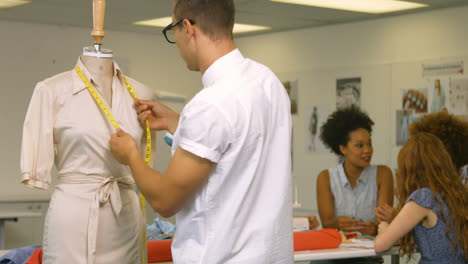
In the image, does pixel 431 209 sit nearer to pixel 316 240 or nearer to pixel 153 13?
pixel 316 240

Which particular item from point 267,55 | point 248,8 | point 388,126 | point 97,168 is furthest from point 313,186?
point 97,168

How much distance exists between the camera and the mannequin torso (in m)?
2.44

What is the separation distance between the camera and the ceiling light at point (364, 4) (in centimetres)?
561

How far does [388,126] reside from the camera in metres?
6.32

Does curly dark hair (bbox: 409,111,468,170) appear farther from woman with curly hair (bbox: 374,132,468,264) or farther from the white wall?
the white wall

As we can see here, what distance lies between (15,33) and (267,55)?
8.07 feet

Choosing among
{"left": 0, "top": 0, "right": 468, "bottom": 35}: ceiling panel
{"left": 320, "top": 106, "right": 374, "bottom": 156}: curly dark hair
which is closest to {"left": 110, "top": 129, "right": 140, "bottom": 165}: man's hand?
{"left": 320, "top": 106, "right": 374, "bottom": 156}: curly dark hair

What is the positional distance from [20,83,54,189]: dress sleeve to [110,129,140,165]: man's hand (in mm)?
261

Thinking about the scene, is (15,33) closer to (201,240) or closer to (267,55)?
(267,55)

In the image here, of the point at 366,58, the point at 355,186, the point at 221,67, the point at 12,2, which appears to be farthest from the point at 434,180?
the point at 12,2

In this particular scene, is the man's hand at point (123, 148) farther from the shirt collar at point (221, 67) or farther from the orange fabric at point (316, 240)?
the orange fabric at point (316, 240)

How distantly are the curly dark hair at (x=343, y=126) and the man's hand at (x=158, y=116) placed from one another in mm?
2410

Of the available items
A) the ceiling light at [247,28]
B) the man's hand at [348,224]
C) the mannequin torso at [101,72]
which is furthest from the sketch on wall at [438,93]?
the mannequin torso at [101,72]

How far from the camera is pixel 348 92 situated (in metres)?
6.68
